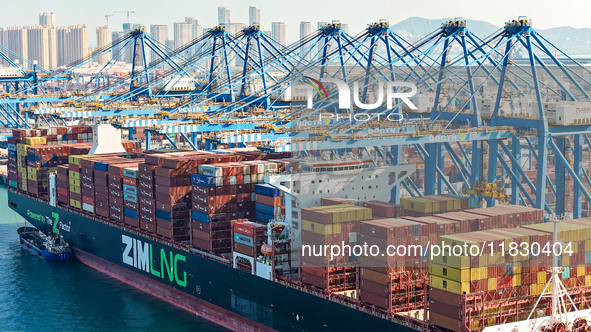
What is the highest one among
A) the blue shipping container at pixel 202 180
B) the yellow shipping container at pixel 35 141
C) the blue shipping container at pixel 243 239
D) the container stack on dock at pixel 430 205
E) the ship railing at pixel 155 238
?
the yellow shipping container at pixel 35 141

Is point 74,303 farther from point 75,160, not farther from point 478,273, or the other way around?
point 478,273

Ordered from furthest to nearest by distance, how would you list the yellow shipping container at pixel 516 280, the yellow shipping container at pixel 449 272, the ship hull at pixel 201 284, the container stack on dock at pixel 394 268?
the ship hull at pixel 201 284 < the container stack on dock at pixel 394 268 < the yellow shipping container at pixel 516 280 < the yellow shipping container at pixel 449 272

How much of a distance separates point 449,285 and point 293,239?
31.0ft

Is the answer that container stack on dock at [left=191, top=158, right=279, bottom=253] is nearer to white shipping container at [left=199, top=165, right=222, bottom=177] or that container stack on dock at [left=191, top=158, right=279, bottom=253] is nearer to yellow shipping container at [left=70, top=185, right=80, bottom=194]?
white shipping container at [left=199, top=165, right=222, bottom=177]

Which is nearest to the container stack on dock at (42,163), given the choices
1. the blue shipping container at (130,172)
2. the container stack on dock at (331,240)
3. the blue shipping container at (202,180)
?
the blue shipping container at (130,172)

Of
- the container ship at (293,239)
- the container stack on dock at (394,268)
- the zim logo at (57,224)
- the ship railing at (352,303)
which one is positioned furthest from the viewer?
the zim logo at (57,224)

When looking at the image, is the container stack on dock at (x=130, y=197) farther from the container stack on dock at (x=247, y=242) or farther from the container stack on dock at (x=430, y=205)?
the container stack on dock at (x=430, y=205)

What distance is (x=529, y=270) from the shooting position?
26641mm

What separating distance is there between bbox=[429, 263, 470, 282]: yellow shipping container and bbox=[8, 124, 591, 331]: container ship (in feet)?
0.17

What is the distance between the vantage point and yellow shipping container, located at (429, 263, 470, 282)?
82.9ft

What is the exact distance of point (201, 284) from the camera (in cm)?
3947

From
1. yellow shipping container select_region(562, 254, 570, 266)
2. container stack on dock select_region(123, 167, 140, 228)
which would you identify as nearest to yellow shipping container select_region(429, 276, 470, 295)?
yellow shipping container select_region(562, 254, 570, 266)

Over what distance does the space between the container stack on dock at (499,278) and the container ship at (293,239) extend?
45 mm

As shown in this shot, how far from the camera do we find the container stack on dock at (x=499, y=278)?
2558cm
